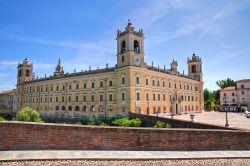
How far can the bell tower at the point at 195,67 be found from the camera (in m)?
62.9

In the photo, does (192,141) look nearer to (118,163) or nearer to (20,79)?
(118,163)

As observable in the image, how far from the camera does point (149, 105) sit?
140ft

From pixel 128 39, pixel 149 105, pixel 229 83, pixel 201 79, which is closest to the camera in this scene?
pixel 128 39

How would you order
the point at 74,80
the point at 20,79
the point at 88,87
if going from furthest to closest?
the point at 20,79 → the point at 74,80 → the point at 88,87

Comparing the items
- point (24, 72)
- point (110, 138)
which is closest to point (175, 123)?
point (110, 138)

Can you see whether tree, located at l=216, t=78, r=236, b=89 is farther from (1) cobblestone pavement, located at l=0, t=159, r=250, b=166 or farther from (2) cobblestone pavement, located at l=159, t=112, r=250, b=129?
(1) cobblestone pavement, located at l=0, t=159, r=250, b=166

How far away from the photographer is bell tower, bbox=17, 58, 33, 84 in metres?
69.0

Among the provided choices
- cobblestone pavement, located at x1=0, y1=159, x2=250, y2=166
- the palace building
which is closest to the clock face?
the palace building

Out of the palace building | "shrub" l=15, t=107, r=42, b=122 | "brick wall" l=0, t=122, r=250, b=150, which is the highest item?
the palace building

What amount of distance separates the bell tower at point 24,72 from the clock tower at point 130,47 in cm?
3881

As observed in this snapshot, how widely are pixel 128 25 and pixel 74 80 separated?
59.0 feet

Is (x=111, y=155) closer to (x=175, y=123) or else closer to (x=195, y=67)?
(x=175, y=123)

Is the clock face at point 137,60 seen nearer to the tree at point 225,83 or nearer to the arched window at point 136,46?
the arched window at point 136,46

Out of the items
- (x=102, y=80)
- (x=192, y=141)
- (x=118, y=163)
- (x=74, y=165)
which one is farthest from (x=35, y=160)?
(x=102, y=80)
